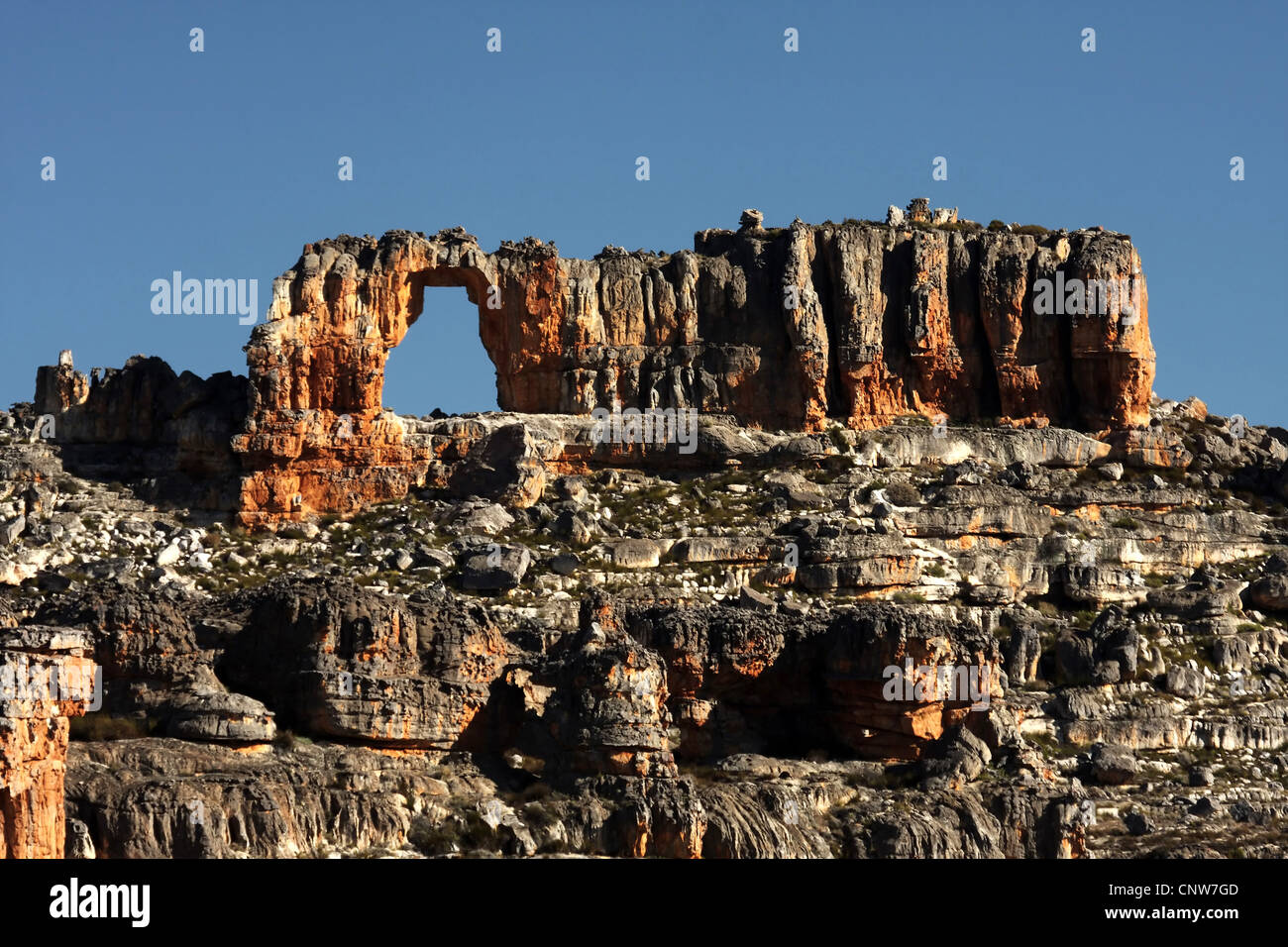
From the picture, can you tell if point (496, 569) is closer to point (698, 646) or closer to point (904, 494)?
point (698, 646)

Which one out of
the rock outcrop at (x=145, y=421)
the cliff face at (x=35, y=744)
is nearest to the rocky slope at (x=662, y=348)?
the rock outcrop at (x=145, y=421)

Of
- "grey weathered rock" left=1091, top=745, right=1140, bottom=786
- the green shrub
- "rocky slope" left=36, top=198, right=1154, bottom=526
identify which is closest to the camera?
"grey weathered rock" left=1091, top=745, right=1140, bottom=786

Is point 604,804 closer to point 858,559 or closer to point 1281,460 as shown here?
point 858,559

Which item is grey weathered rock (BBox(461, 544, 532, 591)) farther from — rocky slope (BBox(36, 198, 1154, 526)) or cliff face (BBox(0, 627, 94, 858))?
cliff face (BBox(0, 627, 94, 858))

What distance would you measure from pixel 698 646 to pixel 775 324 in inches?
1122

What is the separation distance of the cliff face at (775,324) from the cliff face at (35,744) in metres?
44.0

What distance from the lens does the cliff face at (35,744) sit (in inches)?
2149

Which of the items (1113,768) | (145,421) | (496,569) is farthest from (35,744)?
(145,421)

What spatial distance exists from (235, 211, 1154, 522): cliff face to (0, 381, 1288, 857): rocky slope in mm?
2010

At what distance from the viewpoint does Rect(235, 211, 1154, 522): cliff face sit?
336ft

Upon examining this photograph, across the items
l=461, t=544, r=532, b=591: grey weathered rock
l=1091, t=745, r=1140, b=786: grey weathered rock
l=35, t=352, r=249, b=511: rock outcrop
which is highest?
l=35, t=352, r=249, b=511: rock outcrop

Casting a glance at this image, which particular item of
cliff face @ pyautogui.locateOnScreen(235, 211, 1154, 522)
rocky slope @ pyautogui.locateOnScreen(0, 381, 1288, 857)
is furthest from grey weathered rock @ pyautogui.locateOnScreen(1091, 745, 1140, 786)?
cliff face @ pyautogui.locateOnScreen(235, 211, 1154, 522)

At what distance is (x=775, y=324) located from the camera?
10562cm
